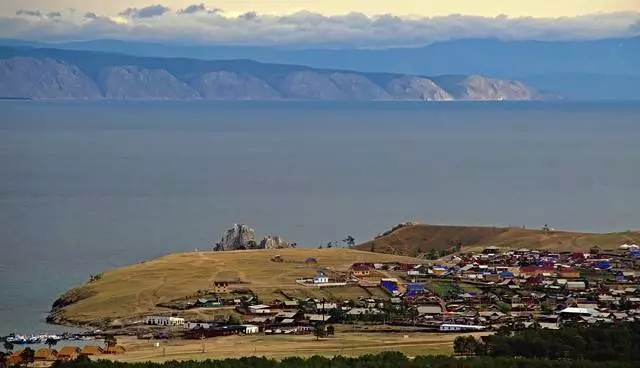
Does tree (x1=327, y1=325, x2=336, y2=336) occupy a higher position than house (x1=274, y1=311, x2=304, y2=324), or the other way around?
tree (x1=327, y1=325, x2=336, y2=336)

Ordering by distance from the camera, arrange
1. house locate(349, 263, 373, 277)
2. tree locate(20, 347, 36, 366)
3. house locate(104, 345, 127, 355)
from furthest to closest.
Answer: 1. house locate(349, 263, 373, 277)
2. house locate(104, 345, 127, 355)
3. tree locate(20, 347, 36, 366)

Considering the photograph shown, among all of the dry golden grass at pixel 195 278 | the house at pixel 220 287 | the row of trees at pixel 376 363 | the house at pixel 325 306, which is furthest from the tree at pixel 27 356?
the house at pixel 220 287

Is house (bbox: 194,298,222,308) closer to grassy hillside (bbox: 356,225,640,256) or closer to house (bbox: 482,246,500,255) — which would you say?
house (bbox: 482,246,500,255)

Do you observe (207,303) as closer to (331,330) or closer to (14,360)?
(331,330)

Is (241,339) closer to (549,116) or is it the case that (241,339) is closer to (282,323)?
(282,323)

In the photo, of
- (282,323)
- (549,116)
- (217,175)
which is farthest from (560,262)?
(549,116)

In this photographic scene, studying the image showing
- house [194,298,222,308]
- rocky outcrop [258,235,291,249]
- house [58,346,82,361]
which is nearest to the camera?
house [58,346,82,361]

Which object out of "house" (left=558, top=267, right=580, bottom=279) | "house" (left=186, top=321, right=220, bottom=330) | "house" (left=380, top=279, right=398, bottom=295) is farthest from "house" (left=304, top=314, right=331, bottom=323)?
"house" (left=558, top=267, right=580, bottom=279)
